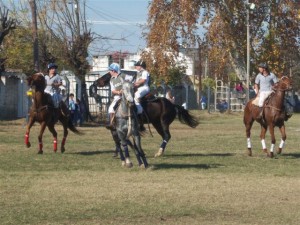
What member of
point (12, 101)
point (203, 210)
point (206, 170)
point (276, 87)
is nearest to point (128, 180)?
point (206, 170)

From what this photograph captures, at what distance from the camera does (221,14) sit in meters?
56.0

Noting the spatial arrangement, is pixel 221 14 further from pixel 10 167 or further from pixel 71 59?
pixel 10 167

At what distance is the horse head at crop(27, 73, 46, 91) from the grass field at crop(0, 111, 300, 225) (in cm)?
170

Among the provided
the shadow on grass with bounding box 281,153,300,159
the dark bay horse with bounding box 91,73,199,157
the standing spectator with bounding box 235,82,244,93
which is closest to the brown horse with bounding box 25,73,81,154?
the dark bay horse with bounding box 91,73,199,157

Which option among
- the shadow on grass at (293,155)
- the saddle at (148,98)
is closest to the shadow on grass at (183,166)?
the saddle at (148,98)

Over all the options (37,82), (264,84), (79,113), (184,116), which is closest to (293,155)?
(264,84)

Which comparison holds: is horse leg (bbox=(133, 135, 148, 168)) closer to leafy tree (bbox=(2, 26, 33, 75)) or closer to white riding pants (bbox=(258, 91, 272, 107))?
white riding pants (bbox=(258, 91, 272, 107))

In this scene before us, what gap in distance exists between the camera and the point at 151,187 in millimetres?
15250

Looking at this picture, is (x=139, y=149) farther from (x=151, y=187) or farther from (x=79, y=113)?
(x=79, y=113)

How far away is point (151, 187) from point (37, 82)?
7449 millimetres

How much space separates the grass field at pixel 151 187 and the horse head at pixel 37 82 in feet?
5.57

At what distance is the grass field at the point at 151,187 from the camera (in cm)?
1203

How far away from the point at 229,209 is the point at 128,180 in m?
3.85

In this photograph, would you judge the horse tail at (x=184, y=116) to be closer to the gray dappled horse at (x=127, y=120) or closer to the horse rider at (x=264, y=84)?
the horse rider at (x=264, y=84)
